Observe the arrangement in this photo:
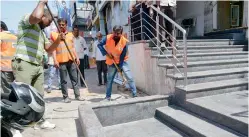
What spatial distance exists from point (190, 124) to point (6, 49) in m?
3.16

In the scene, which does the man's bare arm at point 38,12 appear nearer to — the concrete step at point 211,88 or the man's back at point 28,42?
the man's back at point 28,42

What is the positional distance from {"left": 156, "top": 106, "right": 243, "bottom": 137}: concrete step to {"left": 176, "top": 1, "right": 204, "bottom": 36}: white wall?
20.7 feet

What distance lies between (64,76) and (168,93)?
7.33ft

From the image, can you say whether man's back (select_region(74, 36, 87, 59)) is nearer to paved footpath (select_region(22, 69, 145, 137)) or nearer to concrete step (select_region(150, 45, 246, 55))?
paved footpath (select_region(22, 69, 145, 137))

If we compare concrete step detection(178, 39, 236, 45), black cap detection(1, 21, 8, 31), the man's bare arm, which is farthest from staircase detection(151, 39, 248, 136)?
black cap detection(1, 21, 8, 31)

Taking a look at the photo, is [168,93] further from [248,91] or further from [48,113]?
[48,113]

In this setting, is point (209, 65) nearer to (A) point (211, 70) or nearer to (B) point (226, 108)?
(A) point (211, 70)

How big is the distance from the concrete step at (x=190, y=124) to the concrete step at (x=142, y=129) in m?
0.12

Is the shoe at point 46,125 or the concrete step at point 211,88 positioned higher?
the concrete step at point 211,88

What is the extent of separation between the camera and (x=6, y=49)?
370 centimetres

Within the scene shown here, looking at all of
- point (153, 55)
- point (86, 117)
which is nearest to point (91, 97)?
point (153, 55)

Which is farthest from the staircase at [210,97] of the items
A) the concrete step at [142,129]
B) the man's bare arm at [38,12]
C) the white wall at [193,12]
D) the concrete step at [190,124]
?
the white wall at [193,12]

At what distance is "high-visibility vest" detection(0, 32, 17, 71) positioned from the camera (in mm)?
3634

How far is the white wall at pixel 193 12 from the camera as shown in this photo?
9.15 metres
